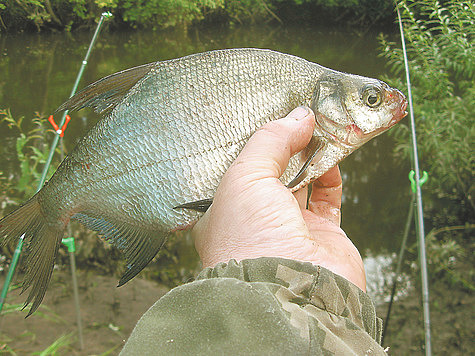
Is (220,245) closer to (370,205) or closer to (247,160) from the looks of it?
(247,160)

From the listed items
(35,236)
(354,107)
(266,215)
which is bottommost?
(35,236)

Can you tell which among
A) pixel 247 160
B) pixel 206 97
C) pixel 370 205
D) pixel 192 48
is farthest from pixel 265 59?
pixel 192 48

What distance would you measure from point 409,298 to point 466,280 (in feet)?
1.80

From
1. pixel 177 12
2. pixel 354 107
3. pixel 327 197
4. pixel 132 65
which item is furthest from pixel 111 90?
pixel 177 12

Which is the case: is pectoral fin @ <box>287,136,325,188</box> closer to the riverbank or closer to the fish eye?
the fish eye

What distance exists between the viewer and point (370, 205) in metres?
5.04

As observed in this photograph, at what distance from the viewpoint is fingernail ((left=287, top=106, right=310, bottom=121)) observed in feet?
4.71

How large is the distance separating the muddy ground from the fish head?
6.31 feet

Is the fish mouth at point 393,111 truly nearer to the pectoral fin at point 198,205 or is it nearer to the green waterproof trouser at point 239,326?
the pectoral fin at point 198,205

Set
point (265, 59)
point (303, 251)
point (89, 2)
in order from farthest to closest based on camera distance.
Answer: point (89, 2), point (265, 59), point (303, 251)

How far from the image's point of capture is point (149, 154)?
137 cm

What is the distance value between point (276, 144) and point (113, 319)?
2143 millimetres

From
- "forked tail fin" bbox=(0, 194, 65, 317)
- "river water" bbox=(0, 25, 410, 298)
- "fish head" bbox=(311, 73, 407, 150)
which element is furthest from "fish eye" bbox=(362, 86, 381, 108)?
"river water" bbox=(0, 25, 410, 298)

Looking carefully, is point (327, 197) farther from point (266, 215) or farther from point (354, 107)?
point (266, 215)
